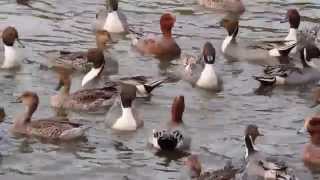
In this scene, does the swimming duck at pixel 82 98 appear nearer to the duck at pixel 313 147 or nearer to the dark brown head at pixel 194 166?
the dark brown head at pixel 194 166

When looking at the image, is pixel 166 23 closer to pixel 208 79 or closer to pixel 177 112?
pixel 208 79

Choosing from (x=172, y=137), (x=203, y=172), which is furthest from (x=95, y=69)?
(x=203, y=172)

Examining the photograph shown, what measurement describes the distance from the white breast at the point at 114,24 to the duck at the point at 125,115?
5025 millimetres

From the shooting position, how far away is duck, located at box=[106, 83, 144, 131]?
45.7 ft

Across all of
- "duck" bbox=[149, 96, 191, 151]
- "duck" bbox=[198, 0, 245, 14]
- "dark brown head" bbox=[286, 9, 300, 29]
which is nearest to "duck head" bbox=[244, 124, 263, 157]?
"duck" bbox=[149, 96, 191, 151]

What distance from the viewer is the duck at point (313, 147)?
12852 millimetres

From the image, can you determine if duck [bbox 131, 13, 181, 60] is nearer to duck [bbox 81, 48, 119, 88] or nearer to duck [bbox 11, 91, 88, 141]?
duck [bbox 81, 48, 119, 88]

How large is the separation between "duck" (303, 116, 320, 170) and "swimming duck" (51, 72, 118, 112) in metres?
3.19

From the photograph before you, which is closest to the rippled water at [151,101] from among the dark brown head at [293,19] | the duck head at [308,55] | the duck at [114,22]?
the duck at [114,22]

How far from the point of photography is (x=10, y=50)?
16969mm

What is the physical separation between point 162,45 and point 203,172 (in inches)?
251

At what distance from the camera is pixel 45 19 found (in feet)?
64.7

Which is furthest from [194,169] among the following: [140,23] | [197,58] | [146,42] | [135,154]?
[140,23]

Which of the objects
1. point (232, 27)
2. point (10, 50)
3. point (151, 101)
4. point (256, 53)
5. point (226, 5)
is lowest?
point (151, 101)
